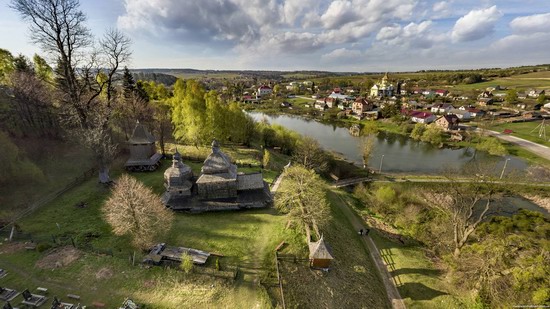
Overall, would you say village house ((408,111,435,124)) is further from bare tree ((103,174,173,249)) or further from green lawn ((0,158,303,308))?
bare tree ((103,174,173,249))

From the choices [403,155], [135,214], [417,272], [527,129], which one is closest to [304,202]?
[417,272]

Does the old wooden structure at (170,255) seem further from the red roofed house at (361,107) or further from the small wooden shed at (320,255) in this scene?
the red roofed house at (361,107)

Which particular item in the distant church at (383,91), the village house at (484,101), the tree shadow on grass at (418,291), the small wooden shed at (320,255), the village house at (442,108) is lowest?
A: the tree shadow on grass at (418,291)

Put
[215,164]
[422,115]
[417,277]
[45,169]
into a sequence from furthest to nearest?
[422,115] < [45,169] < [215,164] < [417,277]

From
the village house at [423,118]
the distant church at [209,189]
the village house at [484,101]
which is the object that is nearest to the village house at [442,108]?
the village house at [423,118]

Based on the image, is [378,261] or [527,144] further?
[527,144]

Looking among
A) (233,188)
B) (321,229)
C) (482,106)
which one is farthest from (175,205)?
(482,106)

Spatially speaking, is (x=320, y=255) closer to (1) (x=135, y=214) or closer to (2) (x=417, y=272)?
(2) (x=417, y=272)

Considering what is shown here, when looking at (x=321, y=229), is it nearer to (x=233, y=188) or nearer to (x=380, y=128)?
(x=233, y=188)
